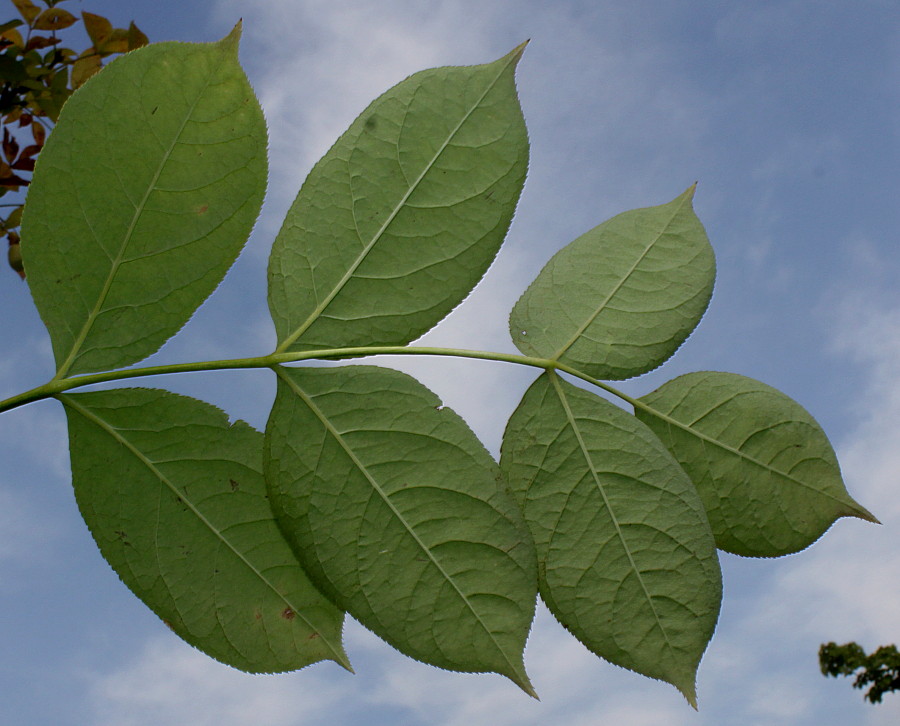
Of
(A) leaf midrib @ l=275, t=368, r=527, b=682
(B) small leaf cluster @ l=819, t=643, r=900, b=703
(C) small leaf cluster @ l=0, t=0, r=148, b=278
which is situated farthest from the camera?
(B) small leaf cluster @ l=819, t=643, r=900, b=703

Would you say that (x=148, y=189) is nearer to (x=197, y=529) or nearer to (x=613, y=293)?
(x=197, y=529)

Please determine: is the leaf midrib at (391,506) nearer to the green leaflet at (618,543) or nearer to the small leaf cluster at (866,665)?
the green leaflet at (618,543)

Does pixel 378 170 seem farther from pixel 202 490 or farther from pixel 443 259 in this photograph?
pixel 202 490

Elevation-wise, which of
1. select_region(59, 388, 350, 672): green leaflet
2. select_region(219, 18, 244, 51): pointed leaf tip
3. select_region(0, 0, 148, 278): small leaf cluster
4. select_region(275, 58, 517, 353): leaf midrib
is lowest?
select_region(59, 388, 350, 672): green leaflet

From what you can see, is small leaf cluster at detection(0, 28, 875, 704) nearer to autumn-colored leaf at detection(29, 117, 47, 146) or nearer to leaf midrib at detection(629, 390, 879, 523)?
leaf midrib at detection(629, 390, 879, 523)

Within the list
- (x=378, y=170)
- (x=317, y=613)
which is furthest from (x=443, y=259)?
(x=317, y=613)

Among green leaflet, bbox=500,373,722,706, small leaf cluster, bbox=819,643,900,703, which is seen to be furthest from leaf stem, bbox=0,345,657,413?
small leaf cluster, bbox=819,643,900,703

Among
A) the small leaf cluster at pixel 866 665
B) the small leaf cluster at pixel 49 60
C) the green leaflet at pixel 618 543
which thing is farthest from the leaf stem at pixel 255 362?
the small leaf cluster at pixel 866 665
